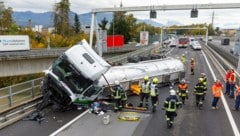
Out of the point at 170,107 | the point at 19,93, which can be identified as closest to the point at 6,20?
the point at 19,93

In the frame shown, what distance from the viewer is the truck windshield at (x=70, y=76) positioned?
52.4 feet

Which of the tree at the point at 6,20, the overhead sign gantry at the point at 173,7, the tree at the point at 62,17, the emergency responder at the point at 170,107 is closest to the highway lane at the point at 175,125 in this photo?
the emergency responder at the point at 170,107

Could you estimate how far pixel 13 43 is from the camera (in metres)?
51.0

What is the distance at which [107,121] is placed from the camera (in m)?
14.1

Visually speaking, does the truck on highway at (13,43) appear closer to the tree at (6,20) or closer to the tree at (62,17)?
the tree at (6,20)

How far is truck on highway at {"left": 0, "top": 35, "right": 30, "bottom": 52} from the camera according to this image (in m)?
49.5

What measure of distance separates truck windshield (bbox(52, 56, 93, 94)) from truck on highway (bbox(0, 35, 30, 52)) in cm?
3581

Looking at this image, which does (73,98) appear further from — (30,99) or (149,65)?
(149,65)

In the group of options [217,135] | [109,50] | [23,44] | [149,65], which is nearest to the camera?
[217,135]

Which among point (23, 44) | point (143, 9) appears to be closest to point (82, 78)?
point (143, 9)

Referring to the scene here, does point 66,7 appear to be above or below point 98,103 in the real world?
above

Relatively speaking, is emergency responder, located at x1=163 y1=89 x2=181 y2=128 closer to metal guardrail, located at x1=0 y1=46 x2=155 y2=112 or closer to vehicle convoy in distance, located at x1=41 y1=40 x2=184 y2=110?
vehicle convoy in distance, located at x1=41 y1=40 x2=184 y2=110

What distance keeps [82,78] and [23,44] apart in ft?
126

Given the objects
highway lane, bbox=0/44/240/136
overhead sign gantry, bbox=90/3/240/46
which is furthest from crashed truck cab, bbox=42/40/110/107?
overhead sign gantry, bbox=90/3/240/46
